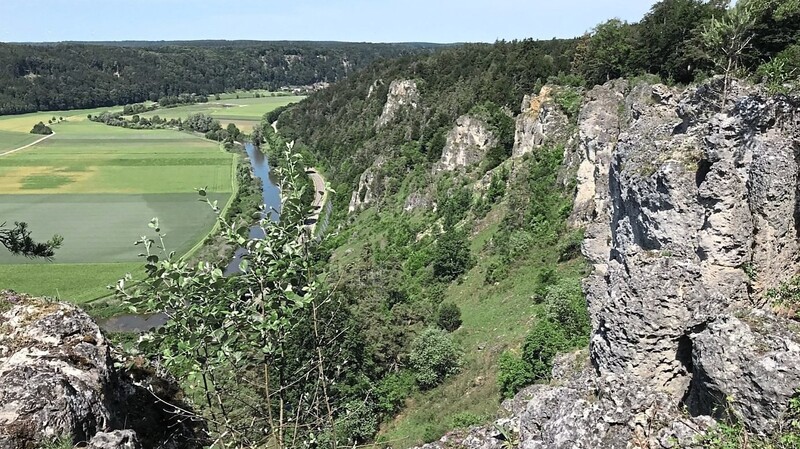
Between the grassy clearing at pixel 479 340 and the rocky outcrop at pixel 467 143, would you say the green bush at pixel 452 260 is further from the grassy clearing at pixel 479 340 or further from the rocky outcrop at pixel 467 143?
the rocky outcrop at pixel 467 143

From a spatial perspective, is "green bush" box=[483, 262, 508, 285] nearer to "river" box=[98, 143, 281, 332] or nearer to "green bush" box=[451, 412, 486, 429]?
"river" box=[98, 143, 281, 332]

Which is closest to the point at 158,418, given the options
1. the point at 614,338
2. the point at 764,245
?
the point at 614,338

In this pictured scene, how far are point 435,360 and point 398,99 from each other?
244 feet

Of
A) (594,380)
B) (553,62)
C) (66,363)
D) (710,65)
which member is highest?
(553,62)

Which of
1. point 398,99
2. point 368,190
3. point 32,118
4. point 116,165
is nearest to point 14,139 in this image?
point 32,118

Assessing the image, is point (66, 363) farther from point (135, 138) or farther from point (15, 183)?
point (135, 138)

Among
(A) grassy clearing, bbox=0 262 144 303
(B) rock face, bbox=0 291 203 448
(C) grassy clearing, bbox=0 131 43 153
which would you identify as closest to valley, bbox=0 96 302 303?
(A) grassy clearing, bbox=0 262 144 303

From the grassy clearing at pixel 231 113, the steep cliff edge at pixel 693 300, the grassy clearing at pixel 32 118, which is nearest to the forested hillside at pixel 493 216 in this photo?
the steep cliff edge at pixel 693 300

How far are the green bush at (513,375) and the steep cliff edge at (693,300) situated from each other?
31.9 feet

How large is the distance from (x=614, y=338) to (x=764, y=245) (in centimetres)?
350

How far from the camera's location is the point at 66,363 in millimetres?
8664

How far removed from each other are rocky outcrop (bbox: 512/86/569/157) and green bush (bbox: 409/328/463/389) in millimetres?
22795

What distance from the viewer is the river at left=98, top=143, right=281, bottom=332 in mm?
19138

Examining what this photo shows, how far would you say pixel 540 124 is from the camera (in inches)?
1833
